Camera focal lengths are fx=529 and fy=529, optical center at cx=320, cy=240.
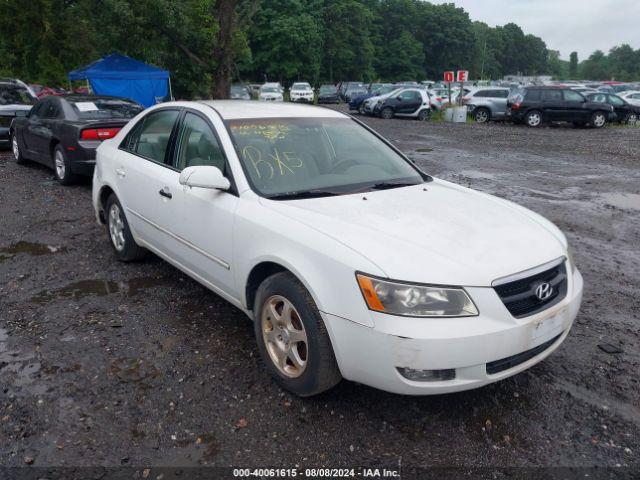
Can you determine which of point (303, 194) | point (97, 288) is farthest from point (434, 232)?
point (97, 288)

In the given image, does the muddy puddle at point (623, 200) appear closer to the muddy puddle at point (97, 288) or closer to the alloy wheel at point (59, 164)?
the muddy puddle at point (97, 288)

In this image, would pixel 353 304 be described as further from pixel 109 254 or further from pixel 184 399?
pixel 109 254

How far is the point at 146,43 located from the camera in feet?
63.0

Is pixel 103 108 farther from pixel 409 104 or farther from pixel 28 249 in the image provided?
pixel 409 104

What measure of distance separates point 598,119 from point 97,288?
2240 cm

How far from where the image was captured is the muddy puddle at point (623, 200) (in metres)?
8.07

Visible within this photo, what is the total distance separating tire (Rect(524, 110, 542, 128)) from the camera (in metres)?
21.7

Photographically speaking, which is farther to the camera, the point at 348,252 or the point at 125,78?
the point at 125,78

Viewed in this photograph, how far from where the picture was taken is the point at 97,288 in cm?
474

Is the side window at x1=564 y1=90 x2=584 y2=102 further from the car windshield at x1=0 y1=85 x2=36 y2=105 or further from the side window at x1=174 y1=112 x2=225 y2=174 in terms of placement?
the side window at x1=174 y1=112 x2=225 y2=174

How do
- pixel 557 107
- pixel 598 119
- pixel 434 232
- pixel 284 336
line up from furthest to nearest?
pixel 598 119
pixel 557 107
pixel 284 336
pixel 434 232

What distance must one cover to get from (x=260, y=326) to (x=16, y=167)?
9432 millimetres

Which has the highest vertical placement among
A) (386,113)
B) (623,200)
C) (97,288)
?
(386,113)

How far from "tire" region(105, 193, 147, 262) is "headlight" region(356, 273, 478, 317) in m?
3.14
